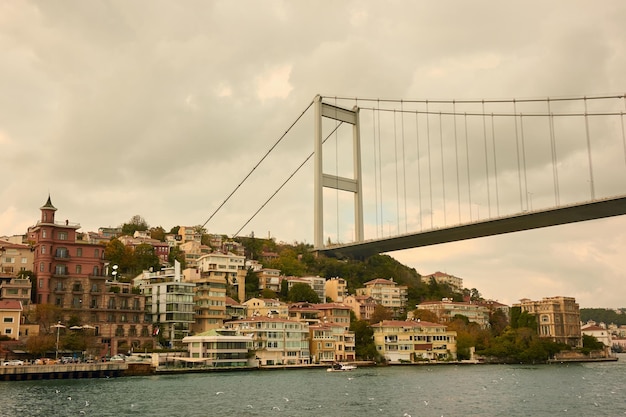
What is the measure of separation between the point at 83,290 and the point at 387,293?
44.6 m

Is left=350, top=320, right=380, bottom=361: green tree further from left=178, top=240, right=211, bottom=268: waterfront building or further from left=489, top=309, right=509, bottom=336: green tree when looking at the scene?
left=489, top=309, right=509, bottom=336: green tree

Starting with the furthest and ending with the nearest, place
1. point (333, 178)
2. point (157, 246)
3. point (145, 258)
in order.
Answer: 1. point (157, 246)
2. point (145, 258)
3. point (333, 178)

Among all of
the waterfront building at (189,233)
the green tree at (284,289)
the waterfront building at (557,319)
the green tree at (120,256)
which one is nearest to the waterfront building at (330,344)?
the green tree at (284,289)

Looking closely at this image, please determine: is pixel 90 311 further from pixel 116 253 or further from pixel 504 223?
pixel 504 223

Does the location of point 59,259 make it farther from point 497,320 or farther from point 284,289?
point 497,320

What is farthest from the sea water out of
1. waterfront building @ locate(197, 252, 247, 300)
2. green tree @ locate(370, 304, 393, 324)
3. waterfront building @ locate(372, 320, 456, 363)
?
waterfront building @ locate(197, 252, 247, 300)

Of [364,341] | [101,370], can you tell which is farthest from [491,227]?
[364,341]

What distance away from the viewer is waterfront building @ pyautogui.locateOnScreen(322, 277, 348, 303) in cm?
9144

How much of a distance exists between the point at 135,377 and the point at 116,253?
2845cm

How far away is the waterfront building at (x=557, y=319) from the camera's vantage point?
97188 millimetres

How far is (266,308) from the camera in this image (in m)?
72.4

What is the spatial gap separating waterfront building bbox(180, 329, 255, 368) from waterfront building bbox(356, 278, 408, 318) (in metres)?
34.3

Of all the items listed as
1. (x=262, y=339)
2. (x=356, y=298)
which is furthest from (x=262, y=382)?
(x=356, y=298)

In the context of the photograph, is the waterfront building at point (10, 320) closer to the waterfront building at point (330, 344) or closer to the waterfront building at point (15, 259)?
the waterfront building at point (15, 259)
